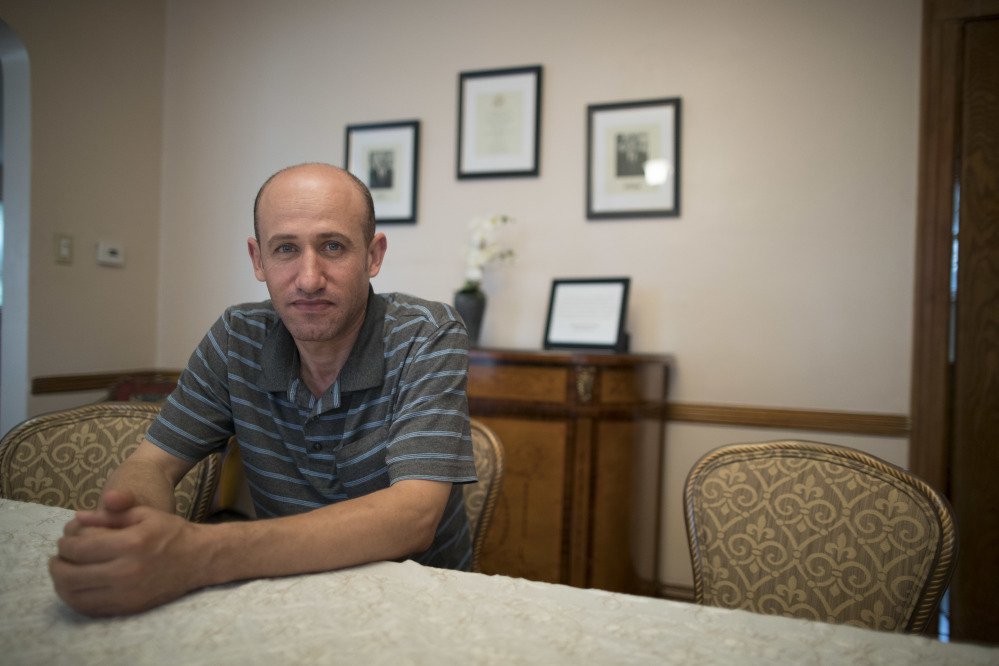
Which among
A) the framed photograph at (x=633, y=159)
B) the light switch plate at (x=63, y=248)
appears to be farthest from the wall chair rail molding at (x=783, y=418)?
the framed photograph at (x=633, y=159)

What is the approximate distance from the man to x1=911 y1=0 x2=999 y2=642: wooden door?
2.23 m

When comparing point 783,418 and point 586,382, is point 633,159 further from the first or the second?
point 783,418

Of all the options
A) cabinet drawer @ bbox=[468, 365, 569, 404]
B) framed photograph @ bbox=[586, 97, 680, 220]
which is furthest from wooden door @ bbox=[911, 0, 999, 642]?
cabinet drawer @ bbox=[468, 365, 569, 404]

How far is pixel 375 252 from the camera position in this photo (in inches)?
57.2

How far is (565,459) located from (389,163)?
1.94 metres

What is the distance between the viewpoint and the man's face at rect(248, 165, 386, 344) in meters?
1.28

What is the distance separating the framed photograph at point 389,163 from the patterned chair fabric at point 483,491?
6.87 ft

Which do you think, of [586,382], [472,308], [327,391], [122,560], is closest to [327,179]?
[327,391]

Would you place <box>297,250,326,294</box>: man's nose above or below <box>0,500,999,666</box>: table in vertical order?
above

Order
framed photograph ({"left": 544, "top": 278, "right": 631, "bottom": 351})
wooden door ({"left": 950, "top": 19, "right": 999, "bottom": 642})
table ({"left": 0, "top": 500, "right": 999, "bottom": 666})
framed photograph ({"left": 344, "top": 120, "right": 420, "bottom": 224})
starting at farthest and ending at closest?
framed photograph ({"left": 344, "top": 120, "right": 420, "bottom": 224}), framed photograph ({"left": 544, "top": 278, "right": 631, "bottom": 351}), wooden door ({"left": 950, "top": 19, "right": 999, "bottom": 642}), table ({"left": 0, "top": 500, "right": 999, "bottom": 666})

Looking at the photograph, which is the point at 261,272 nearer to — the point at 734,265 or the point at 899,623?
the point at 899,623

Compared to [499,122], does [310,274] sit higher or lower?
lower

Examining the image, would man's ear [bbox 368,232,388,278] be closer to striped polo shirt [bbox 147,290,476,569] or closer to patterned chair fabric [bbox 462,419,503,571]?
striped polo shirt [bbox 147,290,476,569]

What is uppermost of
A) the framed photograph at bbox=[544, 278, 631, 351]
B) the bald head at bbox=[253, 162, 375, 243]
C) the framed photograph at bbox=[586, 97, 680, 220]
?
the framed photograph at bbox=[586, 97, 680, 220]
